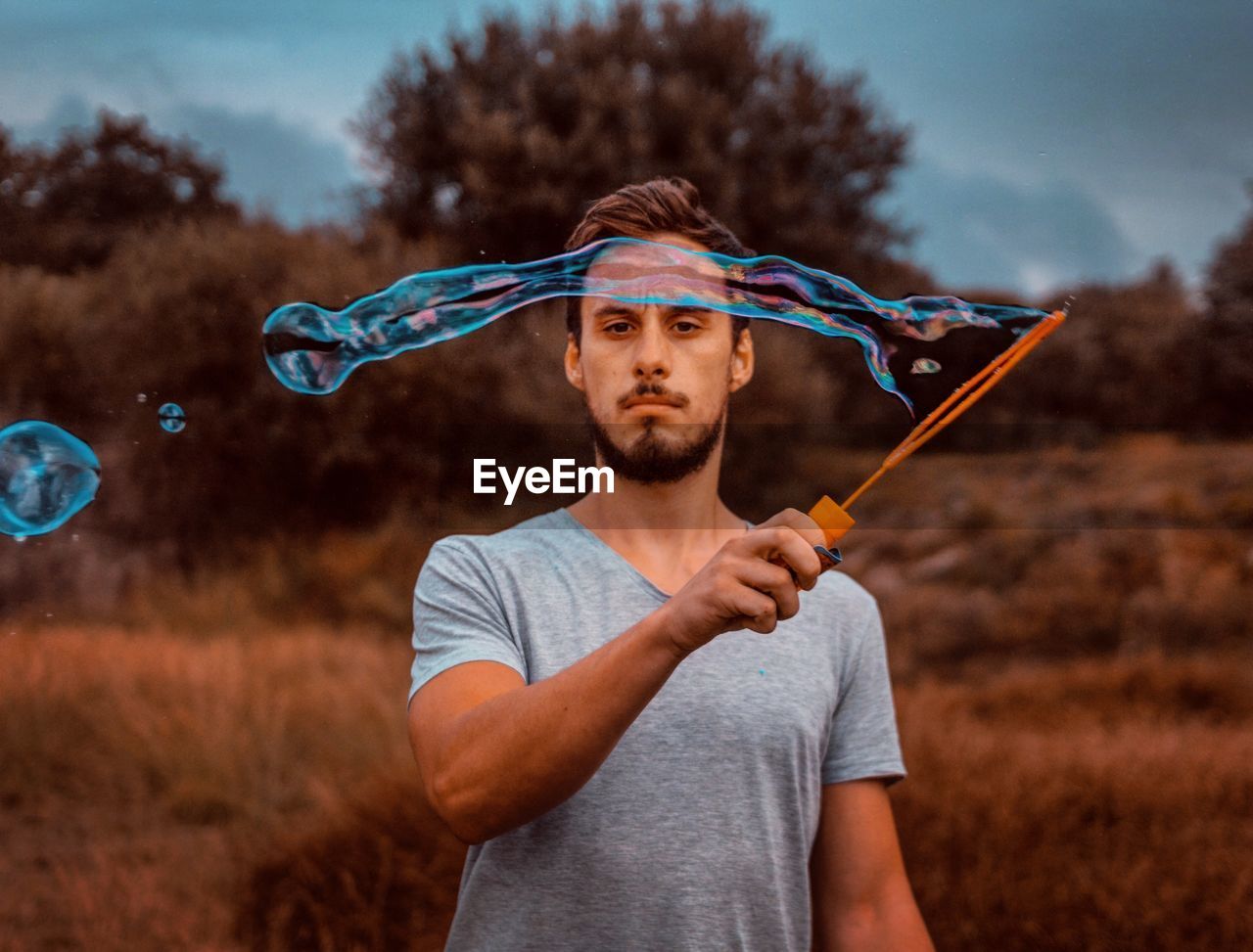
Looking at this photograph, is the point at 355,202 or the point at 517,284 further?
the point at 355,202

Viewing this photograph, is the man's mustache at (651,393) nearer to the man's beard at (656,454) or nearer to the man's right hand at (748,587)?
the man's beard at (656,454)

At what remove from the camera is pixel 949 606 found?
4.21 m

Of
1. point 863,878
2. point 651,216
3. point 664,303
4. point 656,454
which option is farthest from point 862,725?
point 651,216

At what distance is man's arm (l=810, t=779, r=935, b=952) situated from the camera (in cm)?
161

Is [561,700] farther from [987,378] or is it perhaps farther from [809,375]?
[809,375]

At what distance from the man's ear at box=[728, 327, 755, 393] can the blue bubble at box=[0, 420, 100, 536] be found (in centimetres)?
144

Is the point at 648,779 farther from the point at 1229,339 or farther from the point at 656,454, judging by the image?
the point at 1229,339

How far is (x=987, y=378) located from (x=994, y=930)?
6.79 ft

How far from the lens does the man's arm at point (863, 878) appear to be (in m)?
1.61

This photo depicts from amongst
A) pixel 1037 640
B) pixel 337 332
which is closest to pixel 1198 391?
pixel 1037 640

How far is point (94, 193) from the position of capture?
4.30 meters

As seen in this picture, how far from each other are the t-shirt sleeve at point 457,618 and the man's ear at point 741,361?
0.58 meters

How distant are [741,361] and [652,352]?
0.29m

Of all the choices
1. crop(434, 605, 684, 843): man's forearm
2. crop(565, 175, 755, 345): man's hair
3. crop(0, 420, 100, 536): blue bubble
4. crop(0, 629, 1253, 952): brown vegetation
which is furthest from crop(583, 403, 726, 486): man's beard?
crop(0, 629, 1253, 952): brown vegetation
